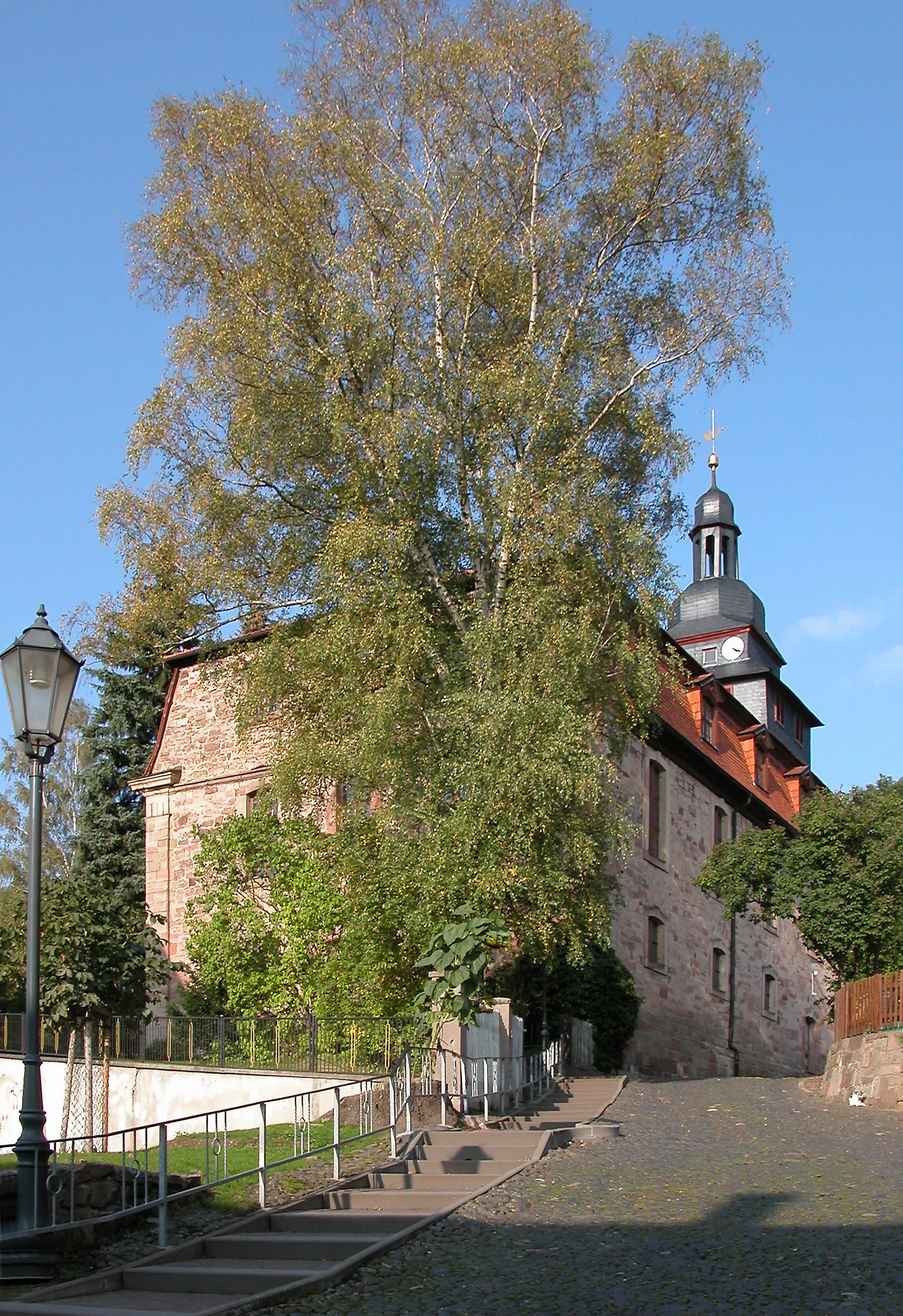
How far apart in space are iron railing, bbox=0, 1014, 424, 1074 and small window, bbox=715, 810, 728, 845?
43.4ft

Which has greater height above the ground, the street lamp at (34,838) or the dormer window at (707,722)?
the dormer window at (707,722)

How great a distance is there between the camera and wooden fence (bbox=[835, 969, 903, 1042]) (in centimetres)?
1861

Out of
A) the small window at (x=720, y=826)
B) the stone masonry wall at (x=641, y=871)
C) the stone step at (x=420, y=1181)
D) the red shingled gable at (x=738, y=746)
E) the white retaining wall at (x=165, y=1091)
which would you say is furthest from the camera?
the small window at (x=720, y=826)

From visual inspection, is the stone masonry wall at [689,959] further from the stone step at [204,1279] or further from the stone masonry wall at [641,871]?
the stone step at [204,1279]

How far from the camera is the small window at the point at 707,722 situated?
102 feet

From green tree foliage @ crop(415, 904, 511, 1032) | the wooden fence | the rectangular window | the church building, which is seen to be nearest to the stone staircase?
green tree foliage @ crop(415, 904, 511, 1032)

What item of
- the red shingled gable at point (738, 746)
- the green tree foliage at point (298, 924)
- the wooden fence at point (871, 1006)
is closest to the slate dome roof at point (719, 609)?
the red shingled gable at point (738, 746)

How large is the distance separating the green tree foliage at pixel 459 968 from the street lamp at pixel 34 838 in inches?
246

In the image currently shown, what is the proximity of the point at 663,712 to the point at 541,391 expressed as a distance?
434 inches

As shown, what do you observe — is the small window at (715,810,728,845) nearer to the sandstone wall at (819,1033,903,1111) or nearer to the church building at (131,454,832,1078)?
the church building at (131,454,832,1078)

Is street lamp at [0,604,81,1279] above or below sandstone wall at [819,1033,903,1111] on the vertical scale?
above

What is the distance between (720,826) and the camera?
103 ft

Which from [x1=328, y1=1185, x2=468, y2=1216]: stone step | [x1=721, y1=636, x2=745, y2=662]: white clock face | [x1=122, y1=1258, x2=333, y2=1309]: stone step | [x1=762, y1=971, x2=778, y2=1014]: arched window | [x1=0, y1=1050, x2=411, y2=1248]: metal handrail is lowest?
[x1=762, y1=971, x2=778, y2=1014]: arched window


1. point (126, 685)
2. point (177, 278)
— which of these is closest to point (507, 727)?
point (177, 278)
